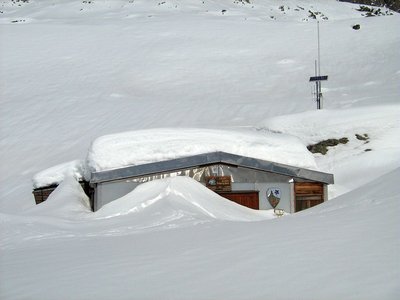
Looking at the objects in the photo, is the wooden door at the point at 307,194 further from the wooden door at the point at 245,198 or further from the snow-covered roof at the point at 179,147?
the wooden door at the point at 245,198

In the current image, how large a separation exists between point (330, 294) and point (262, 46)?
112ft

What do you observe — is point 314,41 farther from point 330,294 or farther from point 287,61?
point 330,294

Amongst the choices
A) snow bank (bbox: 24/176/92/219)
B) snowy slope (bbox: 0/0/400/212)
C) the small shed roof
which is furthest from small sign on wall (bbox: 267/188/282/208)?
snowy slope (bbox: 0/0/400/212)

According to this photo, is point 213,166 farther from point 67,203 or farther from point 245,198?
point 67,203

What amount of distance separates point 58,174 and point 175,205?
5721 mm

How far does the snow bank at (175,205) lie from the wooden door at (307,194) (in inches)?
60.1

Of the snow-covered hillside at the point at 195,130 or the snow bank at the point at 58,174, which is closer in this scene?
the snow-covered hillside at the point at 195,130

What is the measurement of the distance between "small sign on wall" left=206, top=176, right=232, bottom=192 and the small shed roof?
32 centimetres

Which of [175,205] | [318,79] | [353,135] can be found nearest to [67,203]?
[175,205]

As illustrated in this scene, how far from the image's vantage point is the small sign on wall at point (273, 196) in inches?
612

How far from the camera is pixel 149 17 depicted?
49438 millimetres

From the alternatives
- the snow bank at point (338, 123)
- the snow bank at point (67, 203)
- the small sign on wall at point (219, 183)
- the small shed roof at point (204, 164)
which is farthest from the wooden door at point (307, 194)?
the snow bank at point (338, 123)

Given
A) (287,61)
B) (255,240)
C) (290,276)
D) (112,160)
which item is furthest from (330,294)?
(287,61)

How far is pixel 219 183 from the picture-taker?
50.6ft
